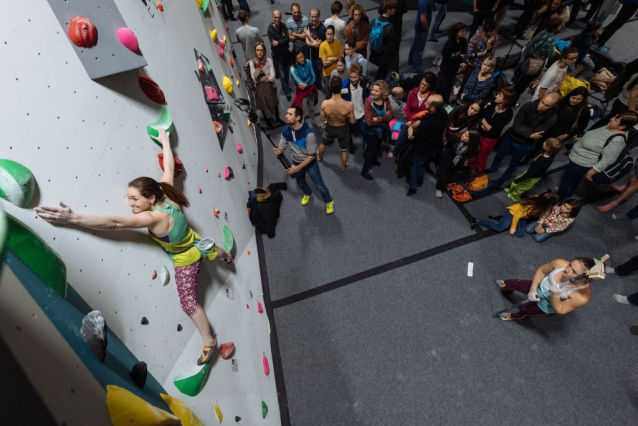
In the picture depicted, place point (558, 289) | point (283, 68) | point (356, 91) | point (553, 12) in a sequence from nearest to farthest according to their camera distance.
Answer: point (558, 289)
point (356, 91)
point (553, 12)
point (283, 68)

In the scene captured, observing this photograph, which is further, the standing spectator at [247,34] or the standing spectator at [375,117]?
the standing spectator at [247,34]

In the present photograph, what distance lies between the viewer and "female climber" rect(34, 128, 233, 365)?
1.56 m

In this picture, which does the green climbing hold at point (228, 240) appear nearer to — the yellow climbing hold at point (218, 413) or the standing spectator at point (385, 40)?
the yellow climbing hold at point (218, 413)

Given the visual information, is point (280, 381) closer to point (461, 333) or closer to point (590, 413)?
point (461, 333)

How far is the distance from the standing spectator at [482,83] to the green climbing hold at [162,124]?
3813mm

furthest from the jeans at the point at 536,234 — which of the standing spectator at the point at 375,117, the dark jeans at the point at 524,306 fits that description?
the standing spectator at the point at 375,117

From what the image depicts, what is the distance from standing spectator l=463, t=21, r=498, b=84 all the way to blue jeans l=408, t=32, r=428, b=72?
4.17 ft

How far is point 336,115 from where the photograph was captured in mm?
3590

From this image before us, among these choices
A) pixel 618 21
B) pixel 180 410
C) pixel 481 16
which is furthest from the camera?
pixel 481 16

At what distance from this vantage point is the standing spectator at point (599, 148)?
292 centimetres

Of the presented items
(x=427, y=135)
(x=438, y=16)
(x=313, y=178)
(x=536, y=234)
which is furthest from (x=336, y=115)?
(x=438, y=16)

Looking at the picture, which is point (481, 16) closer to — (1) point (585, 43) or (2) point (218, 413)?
(1) point (585, 43)

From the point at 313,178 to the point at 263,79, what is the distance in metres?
1.66

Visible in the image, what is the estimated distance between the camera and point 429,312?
3.16 m
